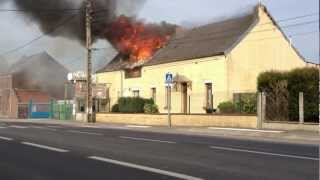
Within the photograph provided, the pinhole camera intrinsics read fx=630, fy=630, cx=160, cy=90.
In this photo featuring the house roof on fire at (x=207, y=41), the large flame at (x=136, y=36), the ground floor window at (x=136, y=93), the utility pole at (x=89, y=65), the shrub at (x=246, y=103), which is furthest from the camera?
the large flame at (x=136, y=36)

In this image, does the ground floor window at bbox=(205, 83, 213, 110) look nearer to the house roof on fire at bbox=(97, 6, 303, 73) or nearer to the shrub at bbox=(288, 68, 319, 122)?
the house roof on fire at bbox=(97, 6, 303, 73)

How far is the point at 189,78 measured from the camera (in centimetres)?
4412

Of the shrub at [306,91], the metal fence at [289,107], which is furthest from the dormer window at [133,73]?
the shrub at [306,91]

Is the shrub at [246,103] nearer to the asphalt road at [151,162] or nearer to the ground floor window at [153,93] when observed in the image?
the ground floor window at [153,93]

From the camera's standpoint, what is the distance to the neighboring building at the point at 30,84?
248ft

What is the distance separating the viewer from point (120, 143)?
65.1ft

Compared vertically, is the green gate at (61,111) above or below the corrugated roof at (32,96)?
below

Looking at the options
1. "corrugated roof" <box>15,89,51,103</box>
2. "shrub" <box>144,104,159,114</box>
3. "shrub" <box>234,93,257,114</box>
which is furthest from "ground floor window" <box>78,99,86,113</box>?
"corrugated roof" <box>15,89,51,103</box>

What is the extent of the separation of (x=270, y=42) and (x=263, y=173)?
111ft

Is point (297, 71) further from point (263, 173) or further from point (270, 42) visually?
point (263, 173)

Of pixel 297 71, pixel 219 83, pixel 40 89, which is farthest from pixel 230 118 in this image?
pixel 40 89

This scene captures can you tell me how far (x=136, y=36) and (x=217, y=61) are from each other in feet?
50.0

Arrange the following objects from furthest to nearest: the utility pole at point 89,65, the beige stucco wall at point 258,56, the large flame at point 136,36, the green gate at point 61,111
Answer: the green gate at point 61,111
the large flame at point 136,36
the utility pole at point 89,65
the beige stucco wall at point 258,56

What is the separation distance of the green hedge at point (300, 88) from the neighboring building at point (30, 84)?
144 feet
